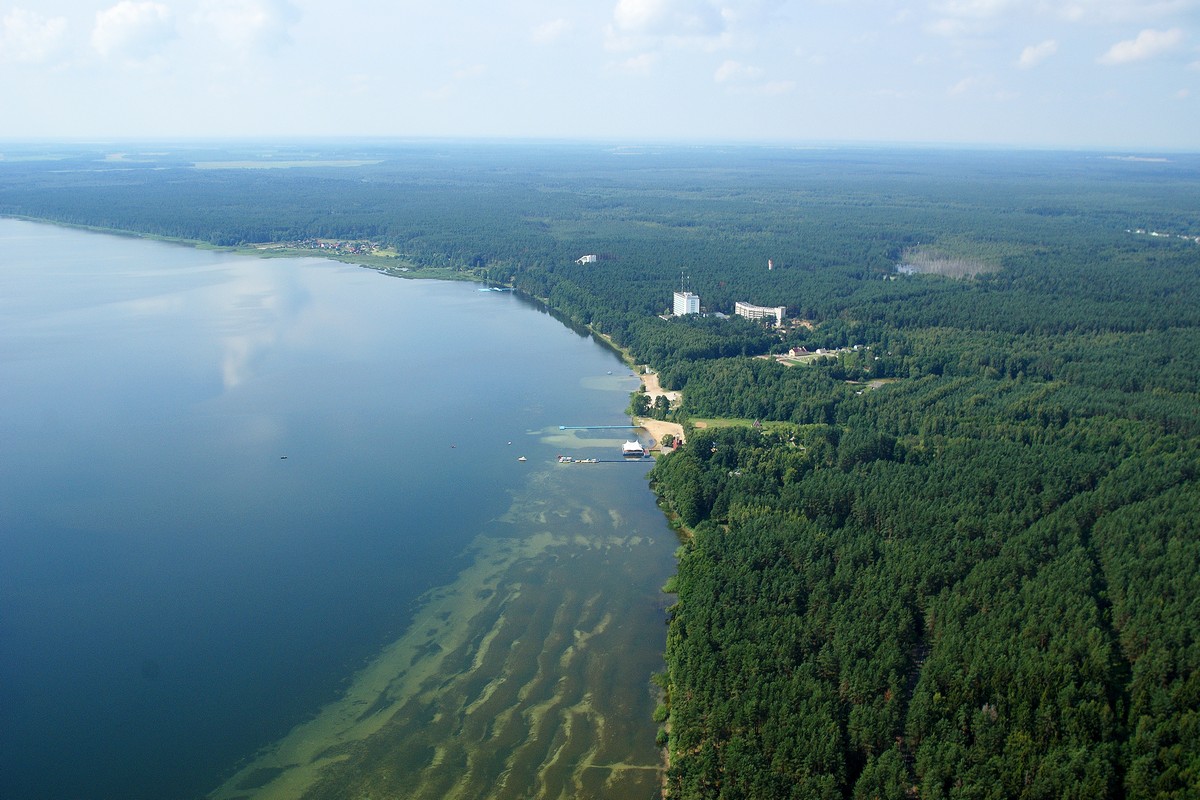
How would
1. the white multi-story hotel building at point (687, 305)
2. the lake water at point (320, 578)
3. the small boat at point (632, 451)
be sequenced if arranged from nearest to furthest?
the lake water at point (320, 578)
the small boat at point (632, 451)
the white multi-story hotel building at point (687, 305)

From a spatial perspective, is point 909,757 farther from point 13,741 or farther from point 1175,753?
point 13,741

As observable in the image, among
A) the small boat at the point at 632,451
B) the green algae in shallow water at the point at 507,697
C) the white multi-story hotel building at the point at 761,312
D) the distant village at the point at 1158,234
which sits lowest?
the green algae in shallow water at the point at 507,697

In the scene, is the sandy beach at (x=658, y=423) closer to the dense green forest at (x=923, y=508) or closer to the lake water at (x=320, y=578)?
the dense green forest at (x=923, y=508)

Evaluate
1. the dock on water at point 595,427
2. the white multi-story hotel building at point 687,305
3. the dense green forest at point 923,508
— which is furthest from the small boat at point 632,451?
the white multi-story hotel building at point 687,305

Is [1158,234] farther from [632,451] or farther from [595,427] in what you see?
[632,451]

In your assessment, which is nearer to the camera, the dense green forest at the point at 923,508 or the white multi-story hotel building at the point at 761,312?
the dense green forest at the point at 923,508

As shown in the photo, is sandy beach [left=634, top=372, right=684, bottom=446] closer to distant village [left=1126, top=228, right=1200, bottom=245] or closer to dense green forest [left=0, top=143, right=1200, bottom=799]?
dense green forest [left=0, top=143, right=1200, bottom=799]
